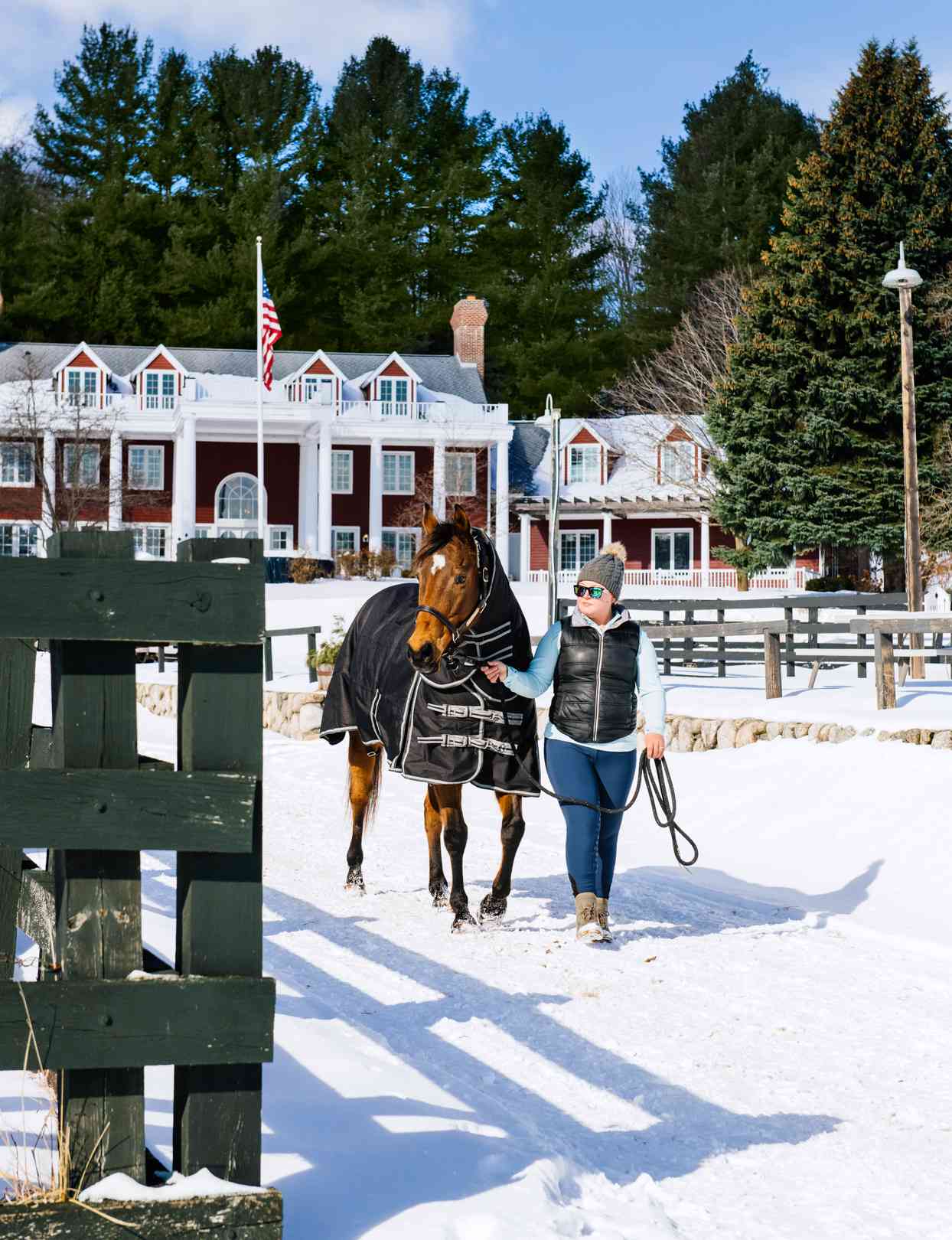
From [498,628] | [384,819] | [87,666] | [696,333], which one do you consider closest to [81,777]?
[87,666]

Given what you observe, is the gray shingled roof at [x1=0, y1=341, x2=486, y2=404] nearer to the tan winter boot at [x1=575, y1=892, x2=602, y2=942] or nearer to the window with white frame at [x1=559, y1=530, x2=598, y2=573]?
the window with white frame at [x1=559, y1=530, x2=598, y2=573]

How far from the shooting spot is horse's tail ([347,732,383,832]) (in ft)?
29.3

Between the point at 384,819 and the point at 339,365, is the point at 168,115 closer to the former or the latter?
the point at 339,365

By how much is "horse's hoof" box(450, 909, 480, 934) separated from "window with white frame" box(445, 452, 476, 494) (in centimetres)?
4119

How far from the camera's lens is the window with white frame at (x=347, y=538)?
160 feet

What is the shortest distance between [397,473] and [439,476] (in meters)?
2.09

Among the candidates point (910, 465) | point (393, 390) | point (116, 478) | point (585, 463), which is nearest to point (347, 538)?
point (393, 390)

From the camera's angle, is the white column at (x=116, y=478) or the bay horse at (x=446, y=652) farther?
the white column at (x=116, y=478)

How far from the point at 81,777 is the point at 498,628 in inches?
172

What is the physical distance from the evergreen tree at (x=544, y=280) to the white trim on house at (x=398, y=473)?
976 centimetres

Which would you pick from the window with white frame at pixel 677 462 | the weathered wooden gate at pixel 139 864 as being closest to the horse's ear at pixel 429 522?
the weathered wooden gate at pixel 139 864

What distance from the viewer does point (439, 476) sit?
47.4 metres

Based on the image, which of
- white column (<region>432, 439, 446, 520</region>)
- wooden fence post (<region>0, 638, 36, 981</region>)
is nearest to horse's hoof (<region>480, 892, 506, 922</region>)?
wooden fence post (<region>0, 638, 36, 981</region>)

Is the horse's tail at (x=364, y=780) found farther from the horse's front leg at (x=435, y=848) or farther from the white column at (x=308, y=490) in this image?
the white column at (x=308, y=490)
